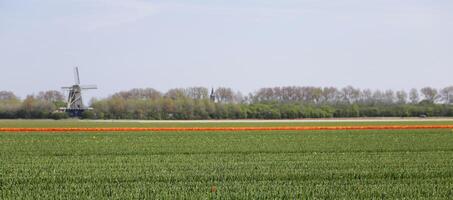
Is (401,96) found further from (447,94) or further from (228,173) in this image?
(228,173)

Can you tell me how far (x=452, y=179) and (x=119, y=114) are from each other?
8852 centimetres

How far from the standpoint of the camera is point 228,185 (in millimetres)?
13797

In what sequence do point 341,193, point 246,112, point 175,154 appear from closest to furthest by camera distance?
point 341,193 < point 175,154 < point 246,112

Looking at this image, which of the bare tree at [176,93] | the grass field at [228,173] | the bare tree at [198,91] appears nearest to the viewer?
the grass field at [228,173]

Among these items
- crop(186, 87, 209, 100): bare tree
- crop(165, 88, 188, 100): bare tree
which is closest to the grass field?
crop(165, 88, 188, 100): bare tree

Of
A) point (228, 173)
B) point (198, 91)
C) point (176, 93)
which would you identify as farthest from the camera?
point (198, 91)

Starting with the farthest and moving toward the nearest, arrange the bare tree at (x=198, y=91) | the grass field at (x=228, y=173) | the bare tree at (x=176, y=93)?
the bare tree at (x=198, y=91), the bare tree at (x=176, y=93), the grass field at (x=228, y=173)

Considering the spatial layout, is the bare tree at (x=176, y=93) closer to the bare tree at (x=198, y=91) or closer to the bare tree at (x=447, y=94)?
the bare tree at (x=198, y=91)

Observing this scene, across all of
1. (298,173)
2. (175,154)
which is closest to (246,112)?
(175,154)

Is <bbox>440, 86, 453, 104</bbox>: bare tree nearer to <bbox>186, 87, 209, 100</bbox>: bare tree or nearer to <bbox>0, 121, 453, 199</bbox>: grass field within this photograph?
<bbox>186, 87, 209, 100</bbox>: bare tree

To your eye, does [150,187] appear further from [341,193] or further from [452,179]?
[452,179]

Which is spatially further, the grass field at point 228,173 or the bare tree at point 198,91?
the bare tree at point 198,91

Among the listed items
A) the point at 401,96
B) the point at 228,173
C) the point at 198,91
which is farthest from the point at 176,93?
the point at 228,173

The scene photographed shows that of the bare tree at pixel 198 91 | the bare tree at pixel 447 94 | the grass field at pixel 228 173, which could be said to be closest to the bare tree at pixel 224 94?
the bare tree at pixel 198 91
